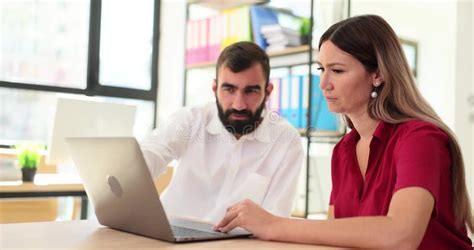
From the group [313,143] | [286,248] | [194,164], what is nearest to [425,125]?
Result: [286,248]

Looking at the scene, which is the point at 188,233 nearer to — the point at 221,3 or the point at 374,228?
the point at 374,228

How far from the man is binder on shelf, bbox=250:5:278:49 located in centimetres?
133

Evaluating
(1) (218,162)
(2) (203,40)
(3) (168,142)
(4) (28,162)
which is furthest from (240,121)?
(2) (203,40)

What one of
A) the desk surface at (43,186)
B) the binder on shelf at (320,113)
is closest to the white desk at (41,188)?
the desk surface at (43,186)

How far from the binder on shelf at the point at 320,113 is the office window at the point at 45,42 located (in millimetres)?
1939

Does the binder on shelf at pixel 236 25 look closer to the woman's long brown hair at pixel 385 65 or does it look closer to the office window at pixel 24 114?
the office window at pixel 24 114

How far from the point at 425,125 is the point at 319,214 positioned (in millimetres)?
2111

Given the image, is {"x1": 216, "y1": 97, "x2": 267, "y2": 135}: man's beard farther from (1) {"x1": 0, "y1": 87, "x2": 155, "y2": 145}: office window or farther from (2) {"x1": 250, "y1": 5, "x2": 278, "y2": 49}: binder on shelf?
(1) {"x1": 0, "y1": 87, "x2": 155, "y2": 145}: office window

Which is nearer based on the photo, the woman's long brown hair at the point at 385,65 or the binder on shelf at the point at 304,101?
the woman's long brown hair at the point at 385,65

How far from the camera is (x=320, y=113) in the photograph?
2.94 metres

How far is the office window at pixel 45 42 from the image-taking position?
3.60m

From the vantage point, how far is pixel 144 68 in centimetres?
426

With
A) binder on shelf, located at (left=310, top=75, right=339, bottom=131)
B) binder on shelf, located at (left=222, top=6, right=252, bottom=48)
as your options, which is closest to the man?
binder on shelf, located at (left=310, top=75, right=339, bottom=131)

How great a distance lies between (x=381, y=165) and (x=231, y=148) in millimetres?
884
